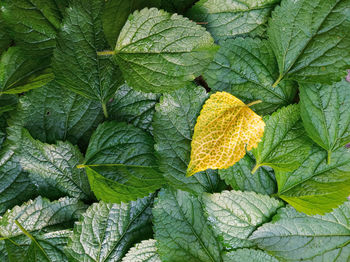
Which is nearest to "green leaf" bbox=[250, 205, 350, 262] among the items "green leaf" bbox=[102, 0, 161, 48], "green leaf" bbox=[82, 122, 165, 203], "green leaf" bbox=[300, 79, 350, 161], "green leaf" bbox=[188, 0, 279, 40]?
"green leaf" bbox=[300, 79, 350, 161]

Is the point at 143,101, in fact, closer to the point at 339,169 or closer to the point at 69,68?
the point at 69,68

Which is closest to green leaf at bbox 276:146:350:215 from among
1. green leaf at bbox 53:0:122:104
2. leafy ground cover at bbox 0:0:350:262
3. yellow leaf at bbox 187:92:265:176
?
leafy ground cover at bbox 0:0:350:262

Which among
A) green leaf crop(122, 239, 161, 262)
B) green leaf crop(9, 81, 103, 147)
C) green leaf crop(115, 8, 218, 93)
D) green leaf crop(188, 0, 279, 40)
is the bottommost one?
green leaf crop(122, 239, 161, 262)

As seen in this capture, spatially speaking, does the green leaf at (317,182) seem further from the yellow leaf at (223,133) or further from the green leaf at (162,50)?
the green leaf at (162,50)

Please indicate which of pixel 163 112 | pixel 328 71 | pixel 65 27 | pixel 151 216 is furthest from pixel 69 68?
pixel 328 71

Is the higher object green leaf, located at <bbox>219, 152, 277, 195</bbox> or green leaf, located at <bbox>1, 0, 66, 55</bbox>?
green leaf, located at <bbox>1, 0, 66, 55</bbox>

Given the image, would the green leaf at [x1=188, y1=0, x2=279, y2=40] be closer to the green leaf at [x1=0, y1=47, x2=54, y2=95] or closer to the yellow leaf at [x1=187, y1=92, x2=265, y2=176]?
the yellow leaf at [x1=187, y1=92, x2=265, y2=176]
